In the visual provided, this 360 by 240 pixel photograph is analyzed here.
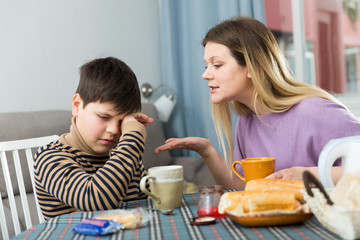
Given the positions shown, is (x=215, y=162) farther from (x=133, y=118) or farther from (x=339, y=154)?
(x=339, y=154)

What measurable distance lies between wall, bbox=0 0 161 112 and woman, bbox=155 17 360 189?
1268 millimetres

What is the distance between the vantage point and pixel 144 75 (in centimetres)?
302

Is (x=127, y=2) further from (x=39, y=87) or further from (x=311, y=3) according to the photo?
(x=311, y=3)

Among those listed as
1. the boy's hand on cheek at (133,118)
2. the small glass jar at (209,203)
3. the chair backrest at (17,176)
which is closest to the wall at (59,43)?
the chair backrest at (17,176)

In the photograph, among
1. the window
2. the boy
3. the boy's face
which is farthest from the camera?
the window

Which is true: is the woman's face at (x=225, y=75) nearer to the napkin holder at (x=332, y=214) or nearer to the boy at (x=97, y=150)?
the boy at (x=97, y=150)

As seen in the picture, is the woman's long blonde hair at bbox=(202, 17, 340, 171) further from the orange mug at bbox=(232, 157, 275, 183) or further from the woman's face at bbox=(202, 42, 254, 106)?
the orange mug at bbox=(232, 157, 275, 183)

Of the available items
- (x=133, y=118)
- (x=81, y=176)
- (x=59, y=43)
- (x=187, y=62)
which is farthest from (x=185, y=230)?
(x=187, y=62)

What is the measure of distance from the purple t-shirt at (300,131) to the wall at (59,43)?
1396 mm

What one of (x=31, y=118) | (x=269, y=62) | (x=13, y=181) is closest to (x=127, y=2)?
(x=31, y=118)

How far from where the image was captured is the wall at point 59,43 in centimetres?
238

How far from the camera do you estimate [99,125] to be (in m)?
1.26

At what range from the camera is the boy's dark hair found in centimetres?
126

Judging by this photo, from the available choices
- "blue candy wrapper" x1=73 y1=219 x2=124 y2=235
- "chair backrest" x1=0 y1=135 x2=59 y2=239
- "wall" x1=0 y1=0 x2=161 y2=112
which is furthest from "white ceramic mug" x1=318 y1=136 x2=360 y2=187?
"wall" x1=0 y1=0 x2=161 y2=112
